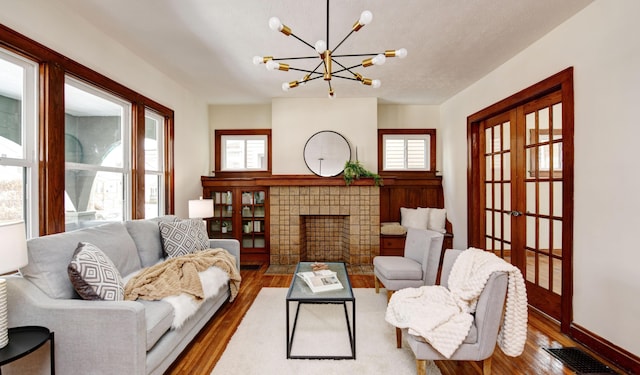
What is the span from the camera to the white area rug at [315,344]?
1.99 metres

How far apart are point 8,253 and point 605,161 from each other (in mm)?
3666

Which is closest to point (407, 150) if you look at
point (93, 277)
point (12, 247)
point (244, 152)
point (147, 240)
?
point (244, 152)

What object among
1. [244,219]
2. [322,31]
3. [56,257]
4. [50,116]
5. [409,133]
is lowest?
[244,219]

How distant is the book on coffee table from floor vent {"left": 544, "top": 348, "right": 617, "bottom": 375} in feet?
5.44

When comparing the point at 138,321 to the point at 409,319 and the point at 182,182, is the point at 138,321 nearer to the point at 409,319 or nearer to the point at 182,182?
the point at 409,319

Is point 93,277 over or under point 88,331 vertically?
over

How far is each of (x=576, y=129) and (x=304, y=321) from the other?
2823mm

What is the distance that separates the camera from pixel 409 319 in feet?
5.96

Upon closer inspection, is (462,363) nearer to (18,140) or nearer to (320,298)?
(320,298)

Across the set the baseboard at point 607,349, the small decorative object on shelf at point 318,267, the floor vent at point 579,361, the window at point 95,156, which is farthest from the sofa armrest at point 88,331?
the baseboard at point 607,349

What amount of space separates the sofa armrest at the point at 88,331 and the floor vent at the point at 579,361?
278 centimetres

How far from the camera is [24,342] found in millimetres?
1416

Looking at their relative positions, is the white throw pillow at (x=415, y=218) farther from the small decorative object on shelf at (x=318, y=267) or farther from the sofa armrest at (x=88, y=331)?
the sofa armrest at (x=88, y=331)

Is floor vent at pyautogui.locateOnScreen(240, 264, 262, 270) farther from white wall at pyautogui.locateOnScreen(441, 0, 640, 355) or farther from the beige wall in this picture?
white wall at pyautogui.locateOnScreen(441, 0, 640, 355)
